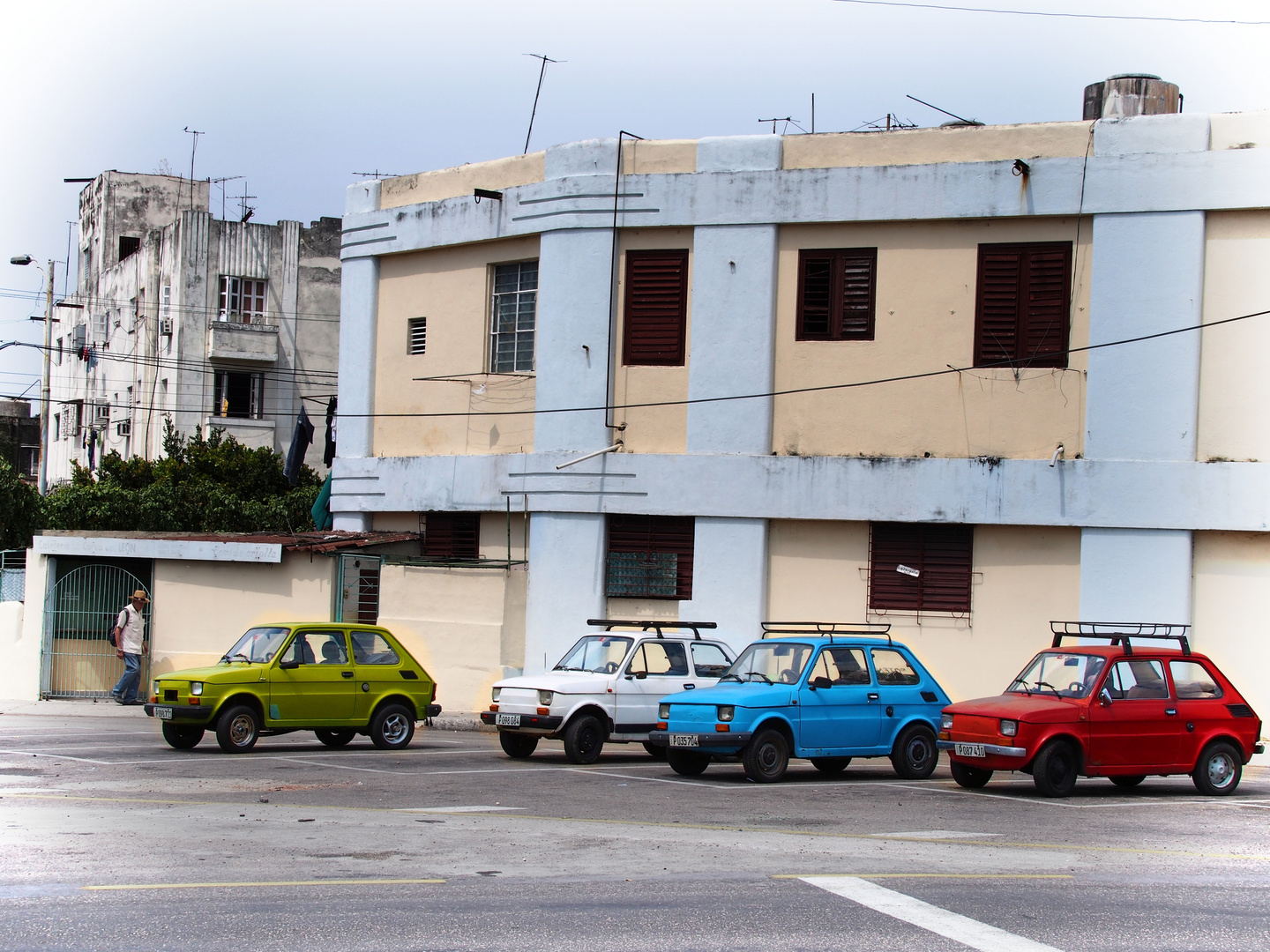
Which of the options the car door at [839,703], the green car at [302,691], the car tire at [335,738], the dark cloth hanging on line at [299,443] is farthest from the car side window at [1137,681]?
the dark cloth hanging on line at [299,443]

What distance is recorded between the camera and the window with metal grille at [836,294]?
2227 cm

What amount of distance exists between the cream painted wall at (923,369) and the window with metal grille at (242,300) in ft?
115

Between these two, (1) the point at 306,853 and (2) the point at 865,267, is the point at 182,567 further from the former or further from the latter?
(1) the point at 306,853

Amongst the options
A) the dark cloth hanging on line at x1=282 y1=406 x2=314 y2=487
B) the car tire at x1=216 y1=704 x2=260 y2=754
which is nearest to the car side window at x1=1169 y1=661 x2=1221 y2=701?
the car tire at x1=216 y1=704 x2=260 y2=754

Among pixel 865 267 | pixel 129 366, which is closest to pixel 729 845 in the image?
pixel 865 267

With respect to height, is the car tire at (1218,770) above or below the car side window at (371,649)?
below

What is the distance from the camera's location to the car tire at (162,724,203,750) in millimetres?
17172

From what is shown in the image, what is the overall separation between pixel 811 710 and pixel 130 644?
43.8 feet

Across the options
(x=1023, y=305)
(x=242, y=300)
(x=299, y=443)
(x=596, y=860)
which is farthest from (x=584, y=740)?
(x=242, y=300)

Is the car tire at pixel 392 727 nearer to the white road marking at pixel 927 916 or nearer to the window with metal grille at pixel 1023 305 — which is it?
the white road marking at pixel 927 916

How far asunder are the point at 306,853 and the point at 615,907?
8.75 ft

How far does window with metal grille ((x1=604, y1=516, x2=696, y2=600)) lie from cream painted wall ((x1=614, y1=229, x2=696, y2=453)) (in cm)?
117

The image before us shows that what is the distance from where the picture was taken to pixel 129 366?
58156mm

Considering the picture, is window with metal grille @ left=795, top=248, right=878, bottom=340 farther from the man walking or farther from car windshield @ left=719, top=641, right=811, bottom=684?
the man walking
